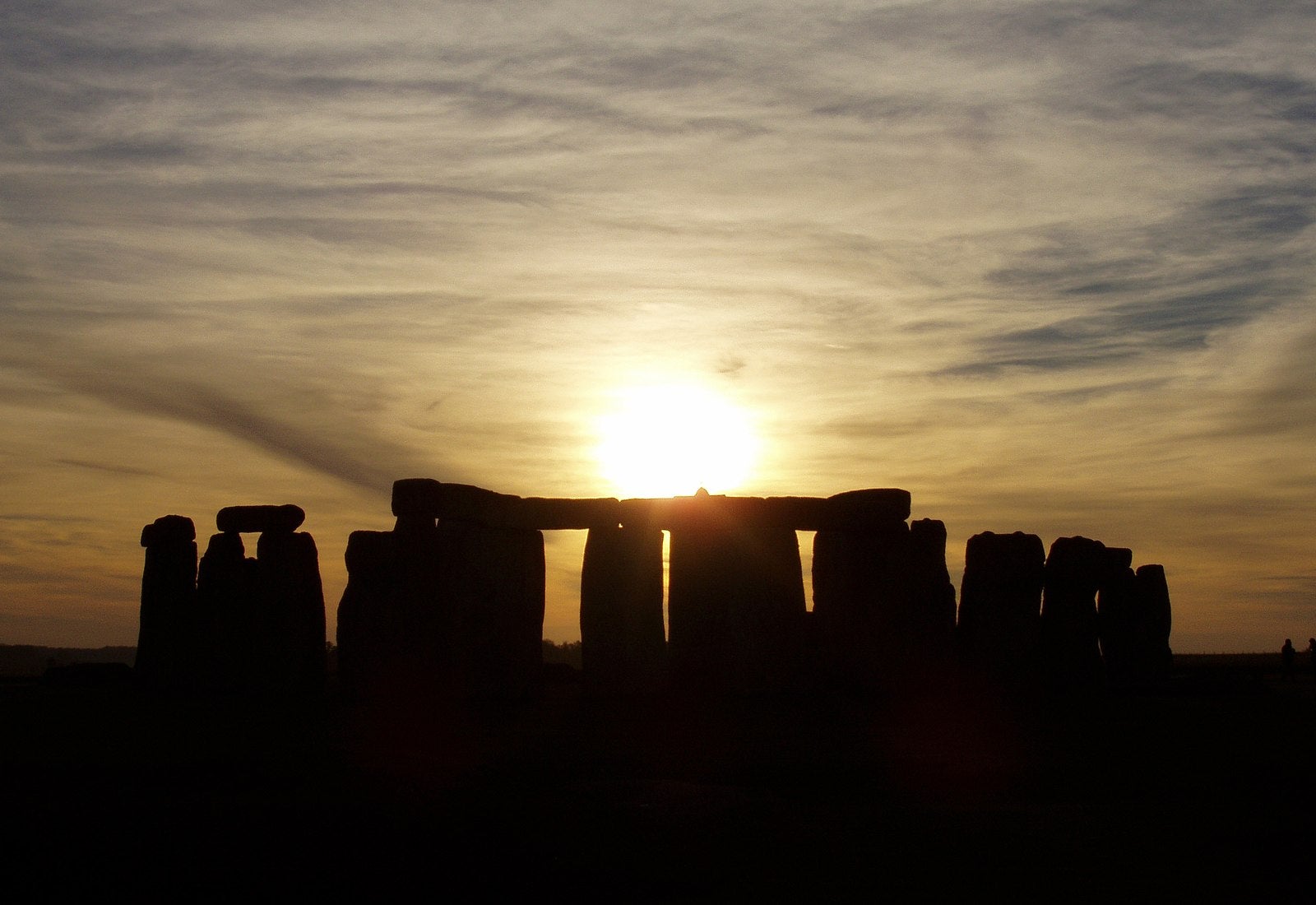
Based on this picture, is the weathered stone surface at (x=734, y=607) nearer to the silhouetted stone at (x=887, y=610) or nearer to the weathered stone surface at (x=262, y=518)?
the silhouetted stone at (x=887, y=610)

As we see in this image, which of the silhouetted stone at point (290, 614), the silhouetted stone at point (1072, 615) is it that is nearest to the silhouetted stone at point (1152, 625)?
the silhouetted stone at point (1072, 615)

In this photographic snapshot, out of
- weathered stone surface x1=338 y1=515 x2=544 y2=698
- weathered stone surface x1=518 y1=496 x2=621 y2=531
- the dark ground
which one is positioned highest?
weathered stone surface x1=518 y1=496 x2=621 y2=531

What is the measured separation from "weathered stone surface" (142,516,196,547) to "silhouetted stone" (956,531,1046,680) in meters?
12.7

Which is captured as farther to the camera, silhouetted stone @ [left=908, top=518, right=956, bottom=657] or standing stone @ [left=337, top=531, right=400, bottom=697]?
silhouetted stone @ [left=908, top=518, right=956, bottom=657]

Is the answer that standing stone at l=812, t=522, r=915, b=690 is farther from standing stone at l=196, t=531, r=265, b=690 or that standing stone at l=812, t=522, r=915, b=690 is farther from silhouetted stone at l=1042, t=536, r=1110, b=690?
standing stone at l=196, t=531, r=265, b=690

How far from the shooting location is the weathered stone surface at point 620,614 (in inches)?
827

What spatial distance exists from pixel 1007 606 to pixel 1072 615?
130cm

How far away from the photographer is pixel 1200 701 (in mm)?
20406

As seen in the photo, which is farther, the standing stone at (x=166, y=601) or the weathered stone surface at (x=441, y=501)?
the standing stone at (x=166, y=601)

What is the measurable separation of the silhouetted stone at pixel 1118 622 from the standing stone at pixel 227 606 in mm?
14057

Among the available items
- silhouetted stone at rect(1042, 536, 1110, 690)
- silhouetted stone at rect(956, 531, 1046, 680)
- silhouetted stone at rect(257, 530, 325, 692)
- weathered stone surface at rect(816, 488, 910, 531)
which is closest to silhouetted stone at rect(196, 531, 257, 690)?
silhouetted stone at rect(257, 530, 325, 692)

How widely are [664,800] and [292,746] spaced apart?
5.57m

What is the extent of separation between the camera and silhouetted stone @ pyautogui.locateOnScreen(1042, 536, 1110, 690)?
21547 millimetres

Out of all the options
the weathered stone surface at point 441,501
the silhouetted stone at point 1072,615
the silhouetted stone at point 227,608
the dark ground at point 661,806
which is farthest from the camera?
the silhouetted stone at point 227,608
